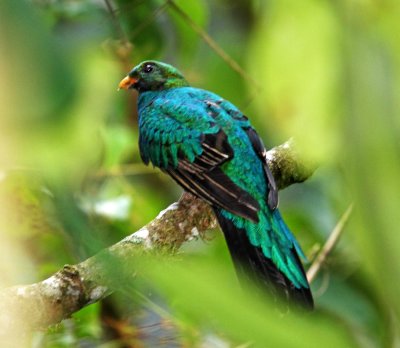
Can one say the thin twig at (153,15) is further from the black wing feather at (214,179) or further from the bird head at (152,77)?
the bird head at (152,77)

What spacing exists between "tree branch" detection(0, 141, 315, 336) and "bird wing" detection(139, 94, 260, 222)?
13 centimetres

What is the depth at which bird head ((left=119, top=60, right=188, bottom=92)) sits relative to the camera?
4402 mm

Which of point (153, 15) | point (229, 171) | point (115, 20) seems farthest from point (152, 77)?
point (115, 20)

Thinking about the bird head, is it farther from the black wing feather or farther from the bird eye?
the black wing feather

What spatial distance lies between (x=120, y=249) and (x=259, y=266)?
4.03 ft

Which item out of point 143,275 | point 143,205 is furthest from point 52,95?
point 143,205

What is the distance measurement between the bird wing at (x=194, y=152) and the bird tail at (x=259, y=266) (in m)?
0.09

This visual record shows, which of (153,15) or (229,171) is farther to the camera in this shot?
(229,171)

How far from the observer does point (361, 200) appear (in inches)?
16.3

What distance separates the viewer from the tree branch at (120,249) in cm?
204

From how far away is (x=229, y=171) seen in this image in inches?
135

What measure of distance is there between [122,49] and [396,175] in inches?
113

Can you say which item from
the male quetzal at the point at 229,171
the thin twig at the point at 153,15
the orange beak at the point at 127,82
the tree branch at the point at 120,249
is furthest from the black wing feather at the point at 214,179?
the orange beak at the point at 127,82

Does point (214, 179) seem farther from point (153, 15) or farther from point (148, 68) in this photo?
point (148, 68)
